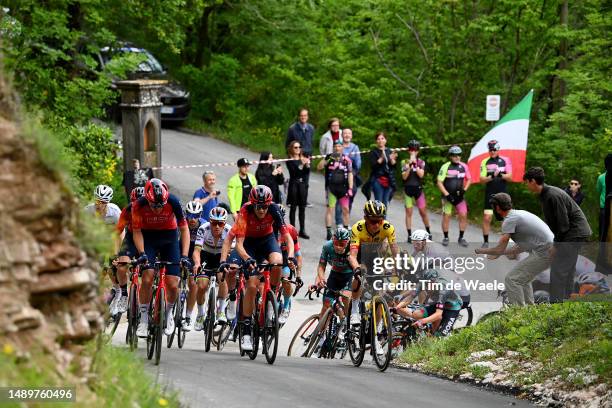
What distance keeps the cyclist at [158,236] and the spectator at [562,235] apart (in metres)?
4.17

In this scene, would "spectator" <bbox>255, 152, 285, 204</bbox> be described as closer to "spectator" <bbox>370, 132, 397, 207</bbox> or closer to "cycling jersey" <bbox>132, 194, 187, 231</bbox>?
"spectator" <bbox>370, 132, 397, 207</bbox>

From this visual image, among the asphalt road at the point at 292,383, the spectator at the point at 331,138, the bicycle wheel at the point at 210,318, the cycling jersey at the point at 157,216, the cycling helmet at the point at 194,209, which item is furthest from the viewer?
the spectator at the point at 331,138

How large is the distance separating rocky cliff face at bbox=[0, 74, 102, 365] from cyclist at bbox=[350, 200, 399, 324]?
7006mm

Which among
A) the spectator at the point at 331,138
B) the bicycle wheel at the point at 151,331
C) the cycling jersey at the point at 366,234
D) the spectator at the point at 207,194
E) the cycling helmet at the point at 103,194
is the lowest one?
the bicycle wheel at the point at 151,331

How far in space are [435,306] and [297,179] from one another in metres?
8.19

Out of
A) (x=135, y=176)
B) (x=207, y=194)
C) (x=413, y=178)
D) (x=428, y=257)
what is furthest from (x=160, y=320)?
(x=413, y=178)

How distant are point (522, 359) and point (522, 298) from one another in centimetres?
155

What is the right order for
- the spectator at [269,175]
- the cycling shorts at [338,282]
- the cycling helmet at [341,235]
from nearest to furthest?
the cycling helmet at [341,235] → the cycling shorts at [338,282] → the spectator at [269,175]

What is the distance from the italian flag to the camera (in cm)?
2491

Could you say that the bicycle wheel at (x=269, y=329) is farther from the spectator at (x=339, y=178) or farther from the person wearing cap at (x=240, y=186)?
the spectator at (x=339, y=178)

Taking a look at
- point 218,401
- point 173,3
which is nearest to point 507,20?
point 173,3

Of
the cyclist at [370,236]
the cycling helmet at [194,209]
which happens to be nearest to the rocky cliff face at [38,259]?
the cyclist at [370,236]

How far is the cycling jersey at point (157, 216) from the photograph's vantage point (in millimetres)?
14734

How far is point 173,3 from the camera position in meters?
27.2
